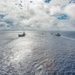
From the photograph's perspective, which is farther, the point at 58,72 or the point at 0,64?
the point at 0,64

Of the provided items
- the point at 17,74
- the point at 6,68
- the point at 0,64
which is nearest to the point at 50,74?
the point at 17,74

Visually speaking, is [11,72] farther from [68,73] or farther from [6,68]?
[68,73]

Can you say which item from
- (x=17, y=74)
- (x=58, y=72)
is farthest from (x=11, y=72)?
(x=58, y=72)

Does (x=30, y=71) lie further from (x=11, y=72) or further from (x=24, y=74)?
(x=11, y=72)

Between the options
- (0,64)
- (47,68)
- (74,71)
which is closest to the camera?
(74,71)

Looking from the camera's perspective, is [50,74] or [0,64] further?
[0,64]

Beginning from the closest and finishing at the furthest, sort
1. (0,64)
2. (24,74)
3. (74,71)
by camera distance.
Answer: (24,74), (74,71), (0,64)

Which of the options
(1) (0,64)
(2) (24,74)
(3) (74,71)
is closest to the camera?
(2) (24,74)

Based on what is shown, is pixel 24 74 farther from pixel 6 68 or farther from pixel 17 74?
pixel 6 68

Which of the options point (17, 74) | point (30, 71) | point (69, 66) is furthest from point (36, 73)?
point (69, 66)
